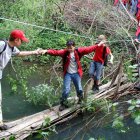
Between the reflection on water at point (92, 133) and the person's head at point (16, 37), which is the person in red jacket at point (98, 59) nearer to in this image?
the reflection on water at point (92, 133)

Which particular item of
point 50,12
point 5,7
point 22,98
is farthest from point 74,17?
point 22,98

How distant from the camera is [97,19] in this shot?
1222cm

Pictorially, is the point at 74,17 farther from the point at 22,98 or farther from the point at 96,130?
the point at 96,130

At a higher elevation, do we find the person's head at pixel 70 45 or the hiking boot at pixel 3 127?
the person's head at pixel 70 45

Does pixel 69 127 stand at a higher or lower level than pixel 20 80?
lower

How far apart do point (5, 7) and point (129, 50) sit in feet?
14.0

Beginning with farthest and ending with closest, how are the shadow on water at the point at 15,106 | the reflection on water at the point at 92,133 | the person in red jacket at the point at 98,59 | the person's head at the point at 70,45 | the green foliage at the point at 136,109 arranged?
the shadow on water at the point at 15,106, the person in red jacket at the point at 98,59, the reflection on water at the point at 92,133, the person's head at the point at 70,45, the green foliage at the point at 136,109

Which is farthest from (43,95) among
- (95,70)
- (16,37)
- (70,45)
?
(16,37)

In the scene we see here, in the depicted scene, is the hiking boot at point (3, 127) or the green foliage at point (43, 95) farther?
the green foliage at point (43, 95)

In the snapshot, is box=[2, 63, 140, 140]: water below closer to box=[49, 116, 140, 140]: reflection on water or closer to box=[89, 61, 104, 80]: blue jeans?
box=[49, 116, 140, 140]: reflection on water

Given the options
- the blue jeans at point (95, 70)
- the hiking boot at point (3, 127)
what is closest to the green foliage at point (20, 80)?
→ the blue jeans at point (95, 70)

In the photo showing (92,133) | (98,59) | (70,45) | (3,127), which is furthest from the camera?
(98,59)

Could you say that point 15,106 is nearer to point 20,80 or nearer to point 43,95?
point 20,80

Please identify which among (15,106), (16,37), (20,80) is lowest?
(15,106)
